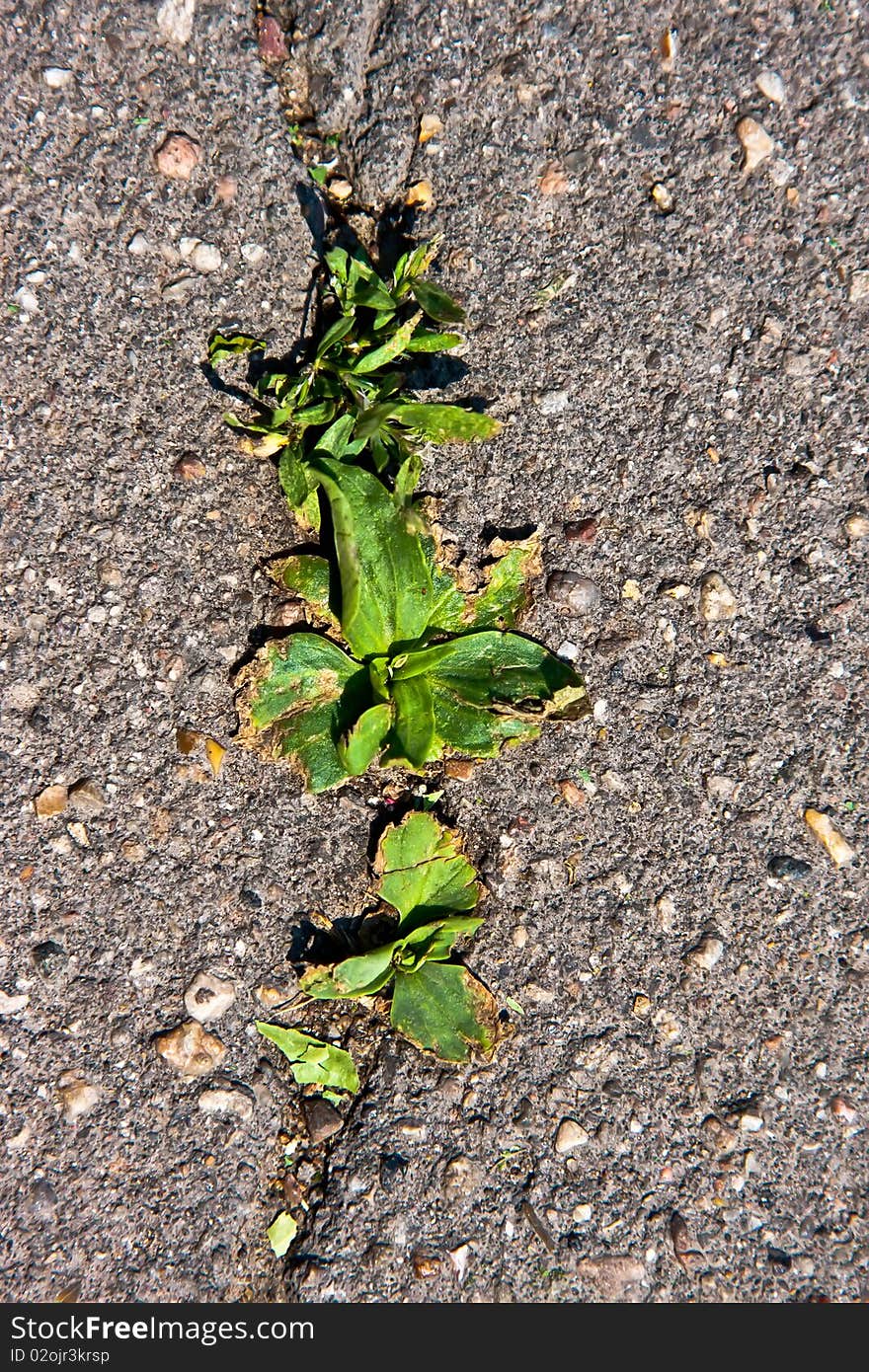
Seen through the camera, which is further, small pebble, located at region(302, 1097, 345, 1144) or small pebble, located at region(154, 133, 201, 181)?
small pebble, located at region(154, 133, 201, 181)

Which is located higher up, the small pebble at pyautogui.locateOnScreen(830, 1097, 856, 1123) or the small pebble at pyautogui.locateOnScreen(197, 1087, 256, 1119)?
the small pebble at pyautogui.locateOnScreen(197, 1087, 256, 1119)

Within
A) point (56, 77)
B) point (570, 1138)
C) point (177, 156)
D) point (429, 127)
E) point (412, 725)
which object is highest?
point (56, 77)

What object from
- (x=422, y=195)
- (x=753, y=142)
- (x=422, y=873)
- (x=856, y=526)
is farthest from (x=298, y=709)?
(x=753, y=142)

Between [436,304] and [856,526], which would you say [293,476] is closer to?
[436,304]

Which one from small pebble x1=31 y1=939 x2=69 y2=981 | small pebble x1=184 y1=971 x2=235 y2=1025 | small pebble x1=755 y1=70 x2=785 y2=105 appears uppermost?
small pebble x1=755 y1=70 x2=785 y2=105

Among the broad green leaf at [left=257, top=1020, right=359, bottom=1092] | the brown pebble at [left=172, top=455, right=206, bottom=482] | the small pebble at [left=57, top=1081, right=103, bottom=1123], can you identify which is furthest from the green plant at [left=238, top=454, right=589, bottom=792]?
the small pebble at [left=57, top=1081, right=103, bottom=1123]

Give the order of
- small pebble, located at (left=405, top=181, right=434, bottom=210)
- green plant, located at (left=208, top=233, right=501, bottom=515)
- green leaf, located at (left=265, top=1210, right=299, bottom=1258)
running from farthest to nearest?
small pebble, located at (left=405, top=181, right=434, bottom=210), green plant, located at (left=208, top=233, right=501, bottom=515), green leaf, located at (left=265, top=1210, right=299, bottom=1258)

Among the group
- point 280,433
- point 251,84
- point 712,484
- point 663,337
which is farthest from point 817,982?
point 251,84

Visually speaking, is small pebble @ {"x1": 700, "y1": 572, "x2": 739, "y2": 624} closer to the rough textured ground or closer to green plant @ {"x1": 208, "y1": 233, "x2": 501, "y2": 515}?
the rough textured ground
